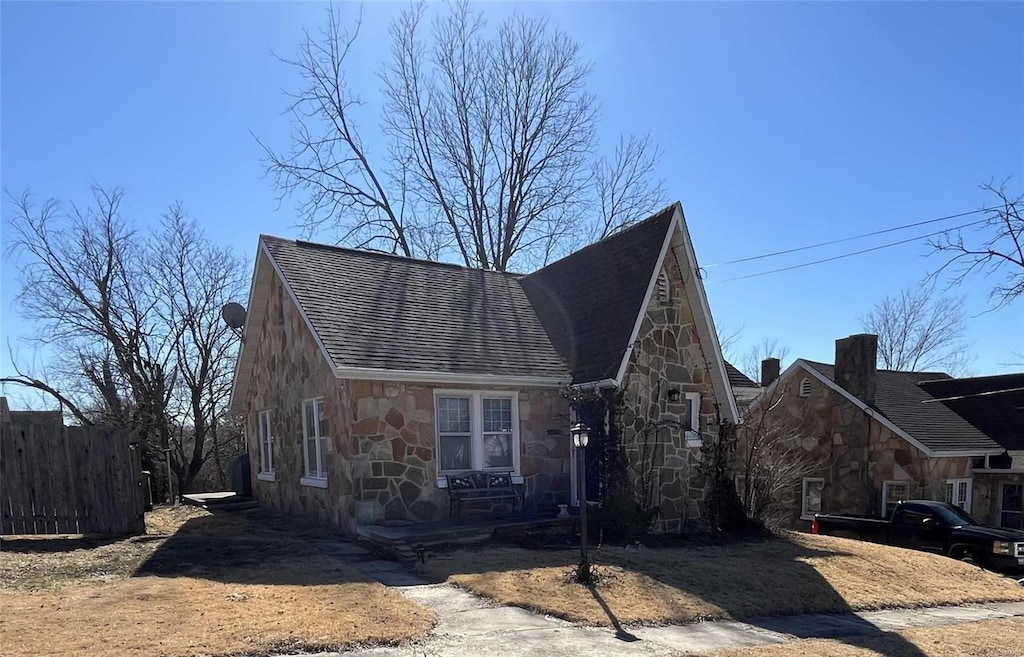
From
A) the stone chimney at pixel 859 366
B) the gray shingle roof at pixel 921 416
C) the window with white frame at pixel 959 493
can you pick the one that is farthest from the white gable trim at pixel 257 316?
the window with white frame at pixel 959 493

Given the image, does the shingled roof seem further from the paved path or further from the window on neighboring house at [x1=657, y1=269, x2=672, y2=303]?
the paved path

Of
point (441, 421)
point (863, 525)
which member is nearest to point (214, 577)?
point (441, 421)

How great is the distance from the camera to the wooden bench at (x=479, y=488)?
11641 millimetres

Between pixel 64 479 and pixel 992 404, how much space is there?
26739 mm

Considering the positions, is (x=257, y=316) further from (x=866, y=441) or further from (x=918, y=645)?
(x=866, y=441)

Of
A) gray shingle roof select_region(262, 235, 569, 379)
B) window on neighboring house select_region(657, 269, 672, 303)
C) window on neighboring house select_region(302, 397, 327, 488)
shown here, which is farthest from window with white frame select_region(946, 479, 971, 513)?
window on neighboring house select_region(302, 397, 327, 488)

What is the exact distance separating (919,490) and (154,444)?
25.1m

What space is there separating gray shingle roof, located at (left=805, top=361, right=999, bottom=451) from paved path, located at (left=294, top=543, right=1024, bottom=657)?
12.7m

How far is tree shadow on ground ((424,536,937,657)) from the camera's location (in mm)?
7141

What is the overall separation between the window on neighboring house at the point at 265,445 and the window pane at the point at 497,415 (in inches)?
240

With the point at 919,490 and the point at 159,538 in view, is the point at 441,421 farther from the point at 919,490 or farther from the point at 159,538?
the point at 919,490

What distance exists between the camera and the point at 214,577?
809 centimetres

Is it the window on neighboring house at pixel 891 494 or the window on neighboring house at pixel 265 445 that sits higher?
the window on neighboring house at pixel 265 445

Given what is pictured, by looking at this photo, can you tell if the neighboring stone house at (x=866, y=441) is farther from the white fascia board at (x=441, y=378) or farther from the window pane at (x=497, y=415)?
the window pane at (x=497, y=415)
